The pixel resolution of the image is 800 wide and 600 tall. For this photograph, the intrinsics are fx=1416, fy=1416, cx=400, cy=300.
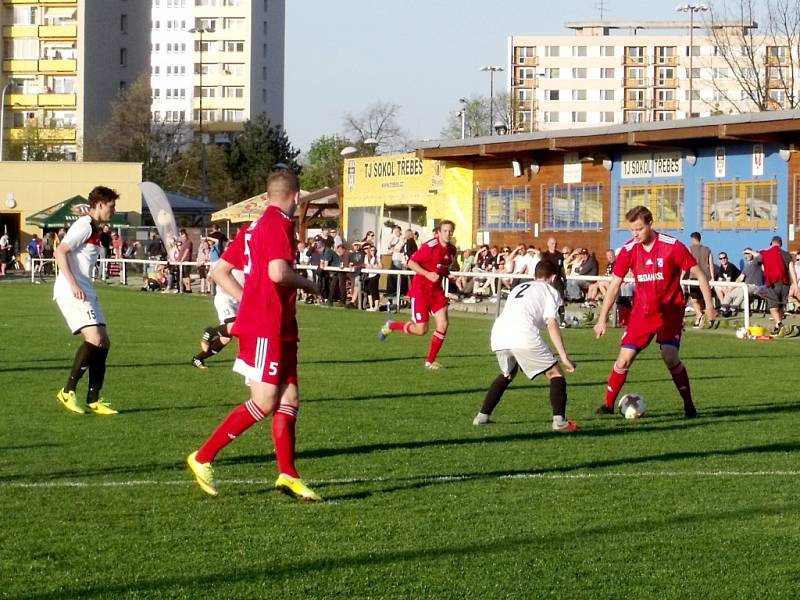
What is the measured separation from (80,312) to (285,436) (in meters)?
4.53

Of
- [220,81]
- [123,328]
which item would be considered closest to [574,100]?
[220,81]

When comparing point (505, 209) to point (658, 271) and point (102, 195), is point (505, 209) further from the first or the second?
point (102, 195)

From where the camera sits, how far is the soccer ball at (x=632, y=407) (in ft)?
40.2

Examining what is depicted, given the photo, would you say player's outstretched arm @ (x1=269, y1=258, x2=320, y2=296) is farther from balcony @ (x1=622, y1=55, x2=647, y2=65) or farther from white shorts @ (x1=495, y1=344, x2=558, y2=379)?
balcony @ (x1=622, y1=55, x2=647, y2=65)

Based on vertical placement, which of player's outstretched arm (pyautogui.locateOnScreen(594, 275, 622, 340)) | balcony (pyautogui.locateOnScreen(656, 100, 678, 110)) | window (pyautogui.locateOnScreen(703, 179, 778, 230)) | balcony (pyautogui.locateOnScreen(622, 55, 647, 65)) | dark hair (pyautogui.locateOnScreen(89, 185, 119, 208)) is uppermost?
balcony (pyautogui.locateOnScreen(622, 55, 647, 65))

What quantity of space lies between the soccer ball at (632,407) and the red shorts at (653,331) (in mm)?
441

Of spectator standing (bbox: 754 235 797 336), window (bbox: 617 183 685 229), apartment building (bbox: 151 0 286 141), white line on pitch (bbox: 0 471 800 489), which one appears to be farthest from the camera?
apartment building (bbox: 151 0 286 141)

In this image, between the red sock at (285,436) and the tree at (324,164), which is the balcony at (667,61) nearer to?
the tree at (324,164)

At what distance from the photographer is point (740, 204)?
29.7m

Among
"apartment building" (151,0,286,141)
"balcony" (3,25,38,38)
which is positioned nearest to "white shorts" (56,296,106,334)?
"balcony" (3,25,38,38)

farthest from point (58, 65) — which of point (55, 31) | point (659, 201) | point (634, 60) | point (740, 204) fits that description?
point (634, 60)

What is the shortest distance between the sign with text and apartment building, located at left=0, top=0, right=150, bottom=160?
2840 inches

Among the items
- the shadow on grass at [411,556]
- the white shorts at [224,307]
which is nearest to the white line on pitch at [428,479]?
the shadow on grass at [411,556]

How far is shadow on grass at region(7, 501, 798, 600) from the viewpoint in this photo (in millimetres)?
6051
